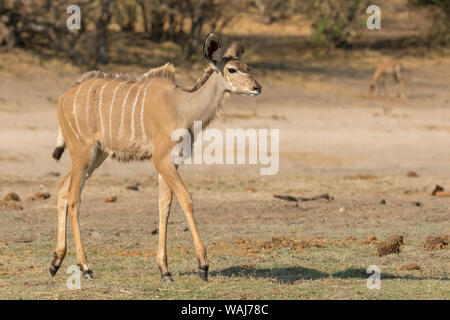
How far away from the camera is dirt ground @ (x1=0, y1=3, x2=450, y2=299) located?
6453 mm

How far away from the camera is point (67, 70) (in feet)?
63.1

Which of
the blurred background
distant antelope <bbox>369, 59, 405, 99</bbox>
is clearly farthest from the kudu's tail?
distant antelope <bbox>369, 59, 405, 99</bbox>

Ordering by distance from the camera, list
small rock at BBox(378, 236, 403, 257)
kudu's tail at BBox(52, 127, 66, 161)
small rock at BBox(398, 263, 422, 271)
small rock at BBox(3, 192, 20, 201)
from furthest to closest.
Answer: small rock at BBox(3, 192, 20, 201), small rock at BBox(378, 236, 403, 257), kudu's tail at BBox(52, 127, 66, 161), small rock at BBox(398, 263, 422, 271)

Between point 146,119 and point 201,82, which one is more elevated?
point 201,82

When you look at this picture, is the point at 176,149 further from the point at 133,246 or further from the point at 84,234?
the point at 84,234

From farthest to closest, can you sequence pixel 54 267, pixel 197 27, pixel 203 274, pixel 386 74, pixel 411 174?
pixel 197 27, pixel 386 74, pixel 411 174, pixel 54 267, pixel 203 274

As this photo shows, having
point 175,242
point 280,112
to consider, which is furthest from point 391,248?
point 280,112

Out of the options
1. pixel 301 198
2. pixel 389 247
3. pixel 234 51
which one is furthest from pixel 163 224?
pixel 301 198

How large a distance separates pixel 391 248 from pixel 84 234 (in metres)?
2.70

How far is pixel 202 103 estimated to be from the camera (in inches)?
260

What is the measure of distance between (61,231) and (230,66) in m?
1.64

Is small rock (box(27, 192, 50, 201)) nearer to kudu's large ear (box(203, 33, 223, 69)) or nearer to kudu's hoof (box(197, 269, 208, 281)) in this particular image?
kudu's large ear (box(203, 33, 223, 69))

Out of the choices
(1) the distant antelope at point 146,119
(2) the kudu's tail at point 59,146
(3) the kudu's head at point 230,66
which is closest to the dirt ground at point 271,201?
(1) the distant antelope at point 146,119

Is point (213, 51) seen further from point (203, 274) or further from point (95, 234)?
point (95, 234)
